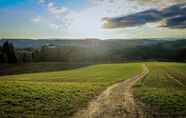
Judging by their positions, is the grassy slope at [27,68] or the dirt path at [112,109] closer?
the dirt path at [112,109]

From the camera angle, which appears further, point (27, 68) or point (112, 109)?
point (27, 68)

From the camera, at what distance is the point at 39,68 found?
3647 inches

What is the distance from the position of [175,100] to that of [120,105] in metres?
6.32

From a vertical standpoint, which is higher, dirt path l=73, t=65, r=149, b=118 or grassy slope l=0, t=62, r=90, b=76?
dirt path l=73, t=65, r=149, b=118

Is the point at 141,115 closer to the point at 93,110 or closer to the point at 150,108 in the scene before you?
the point at 150,108

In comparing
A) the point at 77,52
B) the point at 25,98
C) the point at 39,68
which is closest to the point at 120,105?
the point at 25,98

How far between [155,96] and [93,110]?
9.55 m

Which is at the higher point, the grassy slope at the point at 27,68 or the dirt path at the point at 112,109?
the dirt path at the point at 112,109

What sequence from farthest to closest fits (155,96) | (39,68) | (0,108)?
(39,68)
(155,96)
(0,108)

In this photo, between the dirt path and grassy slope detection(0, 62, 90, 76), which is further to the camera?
grassy slope detection(0, 62, 90, 76)

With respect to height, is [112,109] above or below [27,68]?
above

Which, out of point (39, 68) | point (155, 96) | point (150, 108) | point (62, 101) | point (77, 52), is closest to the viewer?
point (150, 108)

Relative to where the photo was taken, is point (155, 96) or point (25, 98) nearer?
point (25, 98)

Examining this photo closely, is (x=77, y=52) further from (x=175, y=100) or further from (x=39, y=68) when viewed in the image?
(x=175, y=100)
